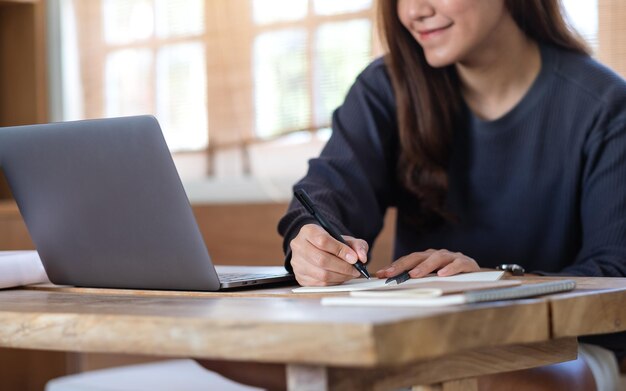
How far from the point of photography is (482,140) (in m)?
1.79

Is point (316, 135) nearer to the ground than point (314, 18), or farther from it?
nearer to the ground

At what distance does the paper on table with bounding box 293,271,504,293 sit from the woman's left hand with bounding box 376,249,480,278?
19 millimetres

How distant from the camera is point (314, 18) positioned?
2826mm

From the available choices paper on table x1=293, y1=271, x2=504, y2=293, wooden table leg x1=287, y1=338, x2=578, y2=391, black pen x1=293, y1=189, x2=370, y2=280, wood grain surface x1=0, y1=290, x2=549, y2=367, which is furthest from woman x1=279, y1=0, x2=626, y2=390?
wood grain surface x1=0, y1=290, x2=549, y2=367

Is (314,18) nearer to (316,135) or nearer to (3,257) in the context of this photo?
(316,135)

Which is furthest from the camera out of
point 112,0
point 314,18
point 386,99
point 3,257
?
point 112,0

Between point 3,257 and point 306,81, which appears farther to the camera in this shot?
point 306,81

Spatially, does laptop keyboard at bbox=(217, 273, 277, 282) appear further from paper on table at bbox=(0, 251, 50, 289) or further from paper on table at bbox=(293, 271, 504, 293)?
paper on table at bbox=(0, 251, 50, 289)

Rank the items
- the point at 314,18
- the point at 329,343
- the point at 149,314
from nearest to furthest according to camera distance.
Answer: the point at 329,343 → the point at 149,314 → the point at 314,18

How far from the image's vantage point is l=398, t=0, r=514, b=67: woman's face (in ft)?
5.67

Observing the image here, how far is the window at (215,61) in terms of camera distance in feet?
9.17

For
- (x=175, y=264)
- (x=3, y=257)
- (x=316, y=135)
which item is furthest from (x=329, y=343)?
(x=316, y=135)

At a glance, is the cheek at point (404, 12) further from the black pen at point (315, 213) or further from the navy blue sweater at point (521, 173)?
the black pen at point (315, 213)

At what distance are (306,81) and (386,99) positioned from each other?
98 centimetres
